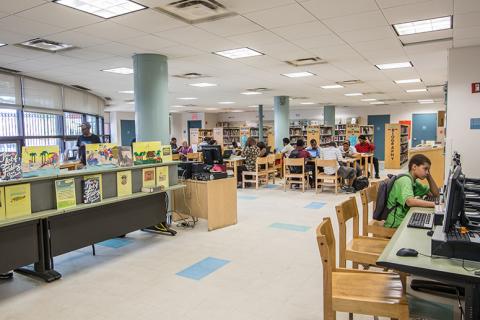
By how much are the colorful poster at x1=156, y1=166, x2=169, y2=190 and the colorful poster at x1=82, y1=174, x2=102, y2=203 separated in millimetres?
936

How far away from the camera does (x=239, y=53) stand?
5.81 m

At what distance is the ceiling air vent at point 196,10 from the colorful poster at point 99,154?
5.55 ft

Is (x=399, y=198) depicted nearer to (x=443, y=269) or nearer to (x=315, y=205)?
(x=443, y=269)

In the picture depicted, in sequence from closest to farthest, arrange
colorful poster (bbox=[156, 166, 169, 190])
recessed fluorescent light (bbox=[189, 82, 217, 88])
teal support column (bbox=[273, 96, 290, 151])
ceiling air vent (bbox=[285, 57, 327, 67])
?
colorful poster (bbox=[156, 166, 169, 190]) < ceiling air vent (bbox=[285, 57, 327, 67]) < recessed fluorescent light (bbox=[189, 82, 217, 88]) < teal support column (bbox=[273, 96, 290, 151])

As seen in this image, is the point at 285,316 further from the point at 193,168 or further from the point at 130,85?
the point at 130,85

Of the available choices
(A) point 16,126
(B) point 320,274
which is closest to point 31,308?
(B) point 320,274

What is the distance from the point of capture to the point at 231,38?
4.82 metres

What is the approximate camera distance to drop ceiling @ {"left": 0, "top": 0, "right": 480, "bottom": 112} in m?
3.75

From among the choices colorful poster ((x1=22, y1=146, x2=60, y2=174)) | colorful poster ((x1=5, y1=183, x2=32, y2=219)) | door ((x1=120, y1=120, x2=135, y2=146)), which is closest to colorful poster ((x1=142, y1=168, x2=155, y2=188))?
colorful poster ((x1=22, y1=146, x2=60, y2=174))

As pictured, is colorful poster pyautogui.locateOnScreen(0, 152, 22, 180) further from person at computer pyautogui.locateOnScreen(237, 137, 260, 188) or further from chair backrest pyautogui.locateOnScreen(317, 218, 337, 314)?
person at computer pyautogui.locateOnScreen(237, 137, 260, 188)

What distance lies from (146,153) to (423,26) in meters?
3.87

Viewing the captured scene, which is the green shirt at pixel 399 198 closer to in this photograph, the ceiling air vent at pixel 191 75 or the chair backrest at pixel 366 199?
the chair backrest at pixel 366 199

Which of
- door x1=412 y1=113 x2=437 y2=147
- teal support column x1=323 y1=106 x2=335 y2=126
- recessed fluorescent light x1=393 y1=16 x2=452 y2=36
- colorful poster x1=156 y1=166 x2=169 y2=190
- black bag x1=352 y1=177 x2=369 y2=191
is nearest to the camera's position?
recessed fluorescent light x1=393 y1=16 x2=452 y2=36

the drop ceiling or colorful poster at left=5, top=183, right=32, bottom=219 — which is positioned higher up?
the drop ceiling
